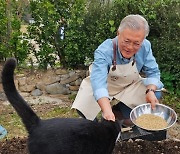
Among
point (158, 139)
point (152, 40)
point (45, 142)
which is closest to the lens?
point (45, 142)

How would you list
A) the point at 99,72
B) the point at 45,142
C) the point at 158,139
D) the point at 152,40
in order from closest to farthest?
1. the point at 45,142
2. the point at 99,72
3. the point at 158,139
4. the point at 152,40

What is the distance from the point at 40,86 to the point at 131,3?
1.50m

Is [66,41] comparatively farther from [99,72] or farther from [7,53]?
[99,72]

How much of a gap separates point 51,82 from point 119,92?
1.87m

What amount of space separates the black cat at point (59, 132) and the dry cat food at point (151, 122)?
0.34 m

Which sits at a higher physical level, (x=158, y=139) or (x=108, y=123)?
(x=108, y=123)

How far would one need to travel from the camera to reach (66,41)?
5008 millimetres

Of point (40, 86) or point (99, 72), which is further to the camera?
point (40, 86)

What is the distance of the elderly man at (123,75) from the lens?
2.88m

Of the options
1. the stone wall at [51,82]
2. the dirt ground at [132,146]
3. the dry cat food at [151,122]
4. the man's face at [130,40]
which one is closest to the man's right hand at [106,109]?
the dry cat food at [151,122]

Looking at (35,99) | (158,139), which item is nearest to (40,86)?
(35,99)

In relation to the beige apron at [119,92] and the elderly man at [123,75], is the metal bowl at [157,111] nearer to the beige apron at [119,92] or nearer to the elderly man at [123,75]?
the elderly man at [123,75]

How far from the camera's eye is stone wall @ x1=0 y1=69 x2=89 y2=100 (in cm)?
511

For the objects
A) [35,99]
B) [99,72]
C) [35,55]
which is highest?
[99,72]
